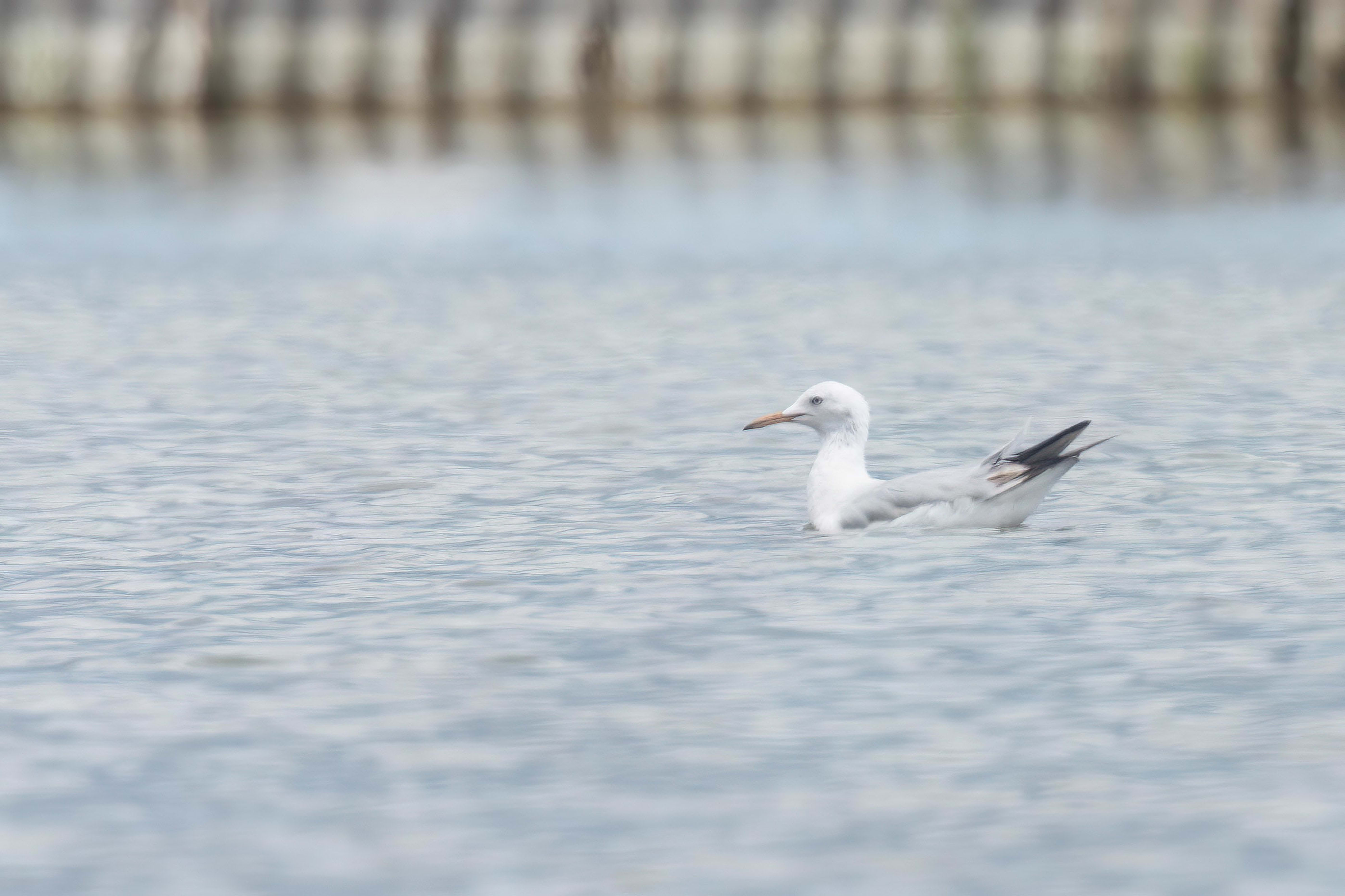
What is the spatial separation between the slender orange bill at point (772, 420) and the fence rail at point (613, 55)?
91.8 ft

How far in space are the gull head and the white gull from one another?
0.29 meters

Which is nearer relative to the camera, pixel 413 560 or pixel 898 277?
pixel 413 560

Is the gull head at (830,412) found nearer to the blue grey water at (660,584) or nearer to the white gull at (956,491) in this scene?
the white gull at (956,491)

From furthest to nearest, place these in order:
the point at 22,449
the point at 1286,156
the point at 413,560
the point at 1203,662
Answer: the point at 1286,156, the point at 22,449, the point at 413,560, the point at 1203,662

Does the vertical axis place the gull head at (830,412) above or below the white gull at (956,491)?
above

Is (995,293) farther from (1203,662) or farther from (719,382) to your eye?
(1203,662)

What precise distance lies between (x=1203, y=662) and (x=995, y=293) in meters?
10.3

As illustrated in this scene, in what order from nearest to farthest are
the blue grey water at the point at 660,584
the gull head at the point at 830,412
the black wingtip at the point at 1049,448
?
the blue grey water at the point at 660,584, the black wingtip at the point at 1049,448, the gull head at the point at 830,412

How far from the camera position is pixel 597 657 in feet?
26.6

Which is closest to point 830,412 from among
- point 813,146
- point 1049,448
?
point 1049,448

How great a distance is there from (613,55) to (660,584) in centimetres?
3162

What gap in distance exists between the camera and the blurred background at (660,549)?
642 cm

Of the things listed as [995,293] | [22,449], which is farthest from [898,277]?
[22,449]

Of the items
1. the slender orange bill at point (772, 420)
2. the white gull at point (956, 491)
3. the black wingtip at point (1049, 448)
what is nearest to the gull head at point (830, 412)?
the slender orange bill at point (772, 420)
